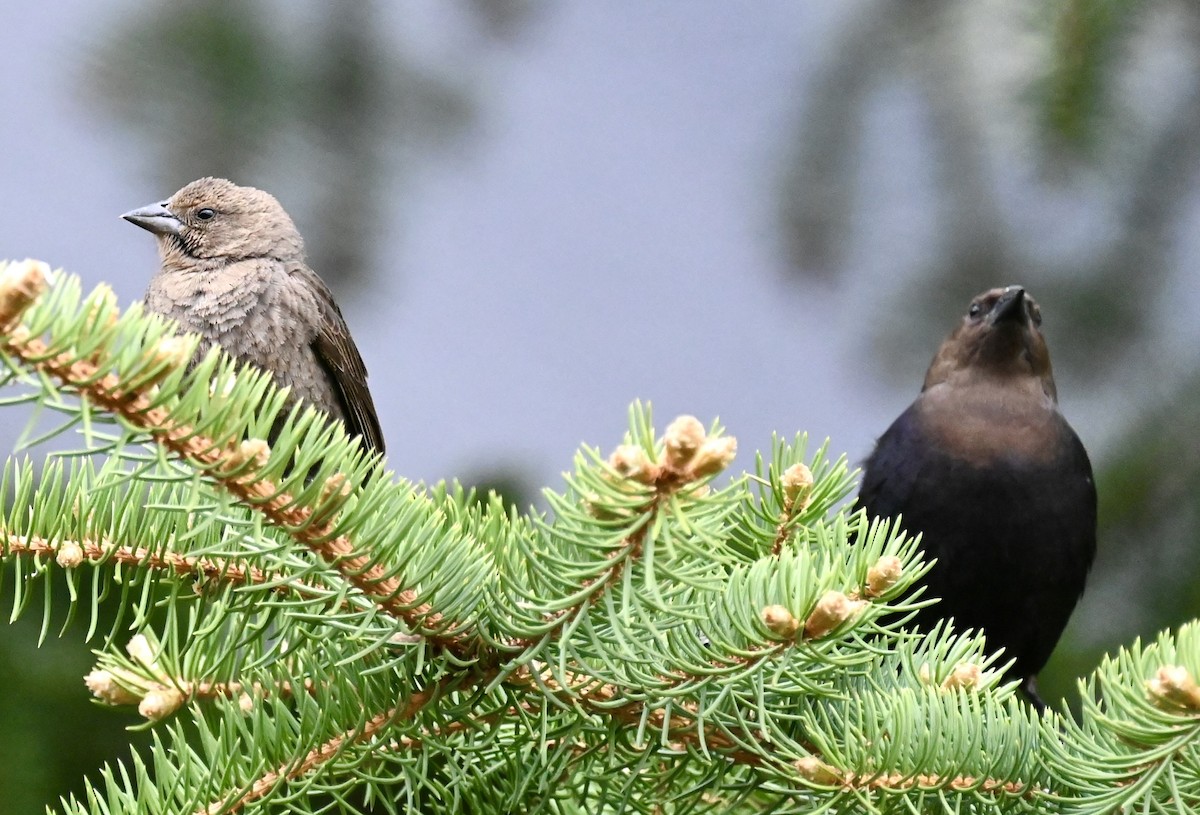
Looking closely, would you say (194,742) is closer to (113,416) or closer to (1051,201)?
(113,416)

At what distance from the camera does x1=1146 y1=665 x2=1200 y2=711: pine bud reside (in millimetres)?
657

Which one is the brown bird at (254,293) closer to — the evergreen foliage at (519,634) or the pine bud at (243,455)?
the evergreen foliage at (519,634)

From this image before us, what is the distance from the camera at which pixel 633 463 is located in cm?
59

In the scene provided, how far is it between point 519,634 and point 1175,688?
1.14 ft

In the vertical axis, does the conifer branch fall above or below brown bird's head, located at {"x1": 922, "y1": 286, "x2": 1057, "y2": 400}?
below

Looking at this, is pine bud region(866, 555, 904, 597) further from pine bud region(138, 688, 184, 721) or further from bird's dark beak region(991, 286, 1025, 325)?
bird's dark beak region(991, 286, 1025, 325)

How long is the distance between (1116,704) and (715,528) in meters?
0.27

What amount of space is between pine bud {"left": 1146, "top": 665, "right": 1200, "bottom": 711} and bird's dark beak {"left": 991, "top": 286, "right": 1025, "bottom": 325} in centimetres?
137

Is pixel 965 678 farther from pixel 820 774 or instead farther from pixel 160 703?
pixel 160 703

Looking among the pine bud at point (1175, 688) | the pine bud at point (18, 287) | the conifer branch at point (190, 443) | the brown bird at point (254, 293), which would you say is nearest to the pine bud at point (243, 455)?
the conifer branch at point (190, 443)

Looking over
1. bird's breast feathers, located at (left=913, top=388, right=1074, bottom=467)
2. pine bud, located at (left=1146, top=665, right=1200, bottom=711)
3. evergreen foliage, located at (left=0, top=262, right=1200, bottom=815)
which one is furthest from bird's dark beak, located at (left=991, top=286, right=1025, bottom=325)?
pine bud, located at (left=1146, top=665, right=1200, bottom=711)

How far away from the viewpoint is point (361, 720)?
820mm

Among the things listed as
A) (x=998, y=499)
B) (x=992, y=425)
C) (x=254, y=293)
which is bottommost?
(x=254, y=293)

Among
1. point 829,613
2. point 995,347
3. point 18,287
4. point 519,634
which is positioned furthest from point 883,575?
point 995,347
